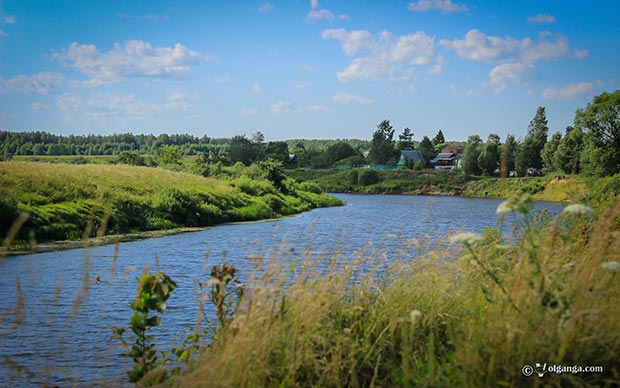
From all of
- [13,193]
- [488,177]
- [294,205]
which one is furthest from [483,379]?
[488,177]

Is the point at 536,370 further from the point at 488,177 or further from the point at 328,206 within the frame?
the point at 488,177

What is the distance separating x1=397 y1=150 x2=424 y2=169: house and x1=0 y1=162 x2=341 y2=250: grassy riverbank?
8523 centimetres

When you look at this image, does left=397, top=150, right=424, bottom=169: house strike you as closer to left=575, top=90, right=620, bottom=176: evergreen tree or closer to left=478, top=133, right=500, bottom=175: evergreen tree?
left=478, top=133, right=500, bottom=175: evergreen tree

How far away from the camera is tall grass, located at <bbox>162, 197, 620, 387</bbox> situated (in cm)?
517

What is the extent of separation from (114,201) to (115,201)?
0.06 metres

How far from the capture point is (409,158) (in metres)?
137

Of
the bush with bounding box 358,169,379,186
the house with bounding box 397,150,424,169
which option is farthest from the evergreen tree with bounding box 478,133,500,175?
the house with bounding box 397,150,424,169

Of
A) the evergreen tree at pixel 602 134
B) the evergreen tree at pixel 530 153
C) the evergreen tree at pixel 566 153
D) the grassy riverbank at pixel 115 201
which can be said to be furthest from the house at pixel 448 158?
the grassy riverbank at pixel 115 201

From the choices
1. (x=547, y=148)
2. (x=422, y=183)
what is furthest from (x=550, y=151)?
(x=422, y=183)

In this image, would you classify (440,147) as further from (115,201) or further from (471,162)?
(115,201)

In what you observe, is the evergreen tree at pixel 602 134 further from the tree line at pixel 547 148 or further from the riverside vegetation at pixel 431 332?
the riverside vegetation at pixel 431 332

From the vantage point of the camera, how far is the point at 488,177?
108 m

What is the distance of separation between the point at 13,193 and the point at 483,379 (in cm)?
2774

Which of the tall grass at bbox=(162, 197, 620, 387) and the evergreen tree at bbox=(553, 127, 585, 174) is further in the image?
the evergreen tree at bbox=(553, 127, 585, 174)
